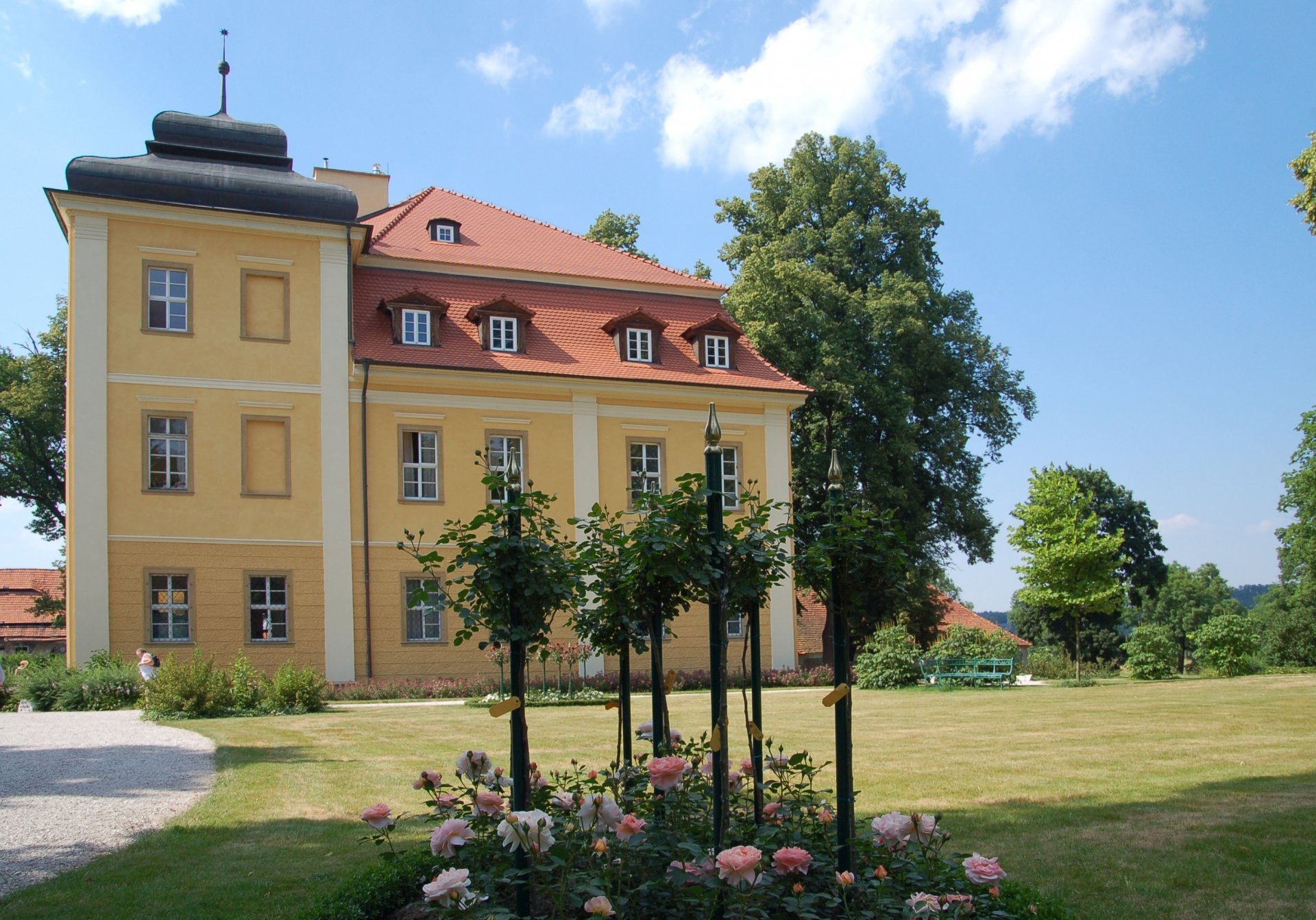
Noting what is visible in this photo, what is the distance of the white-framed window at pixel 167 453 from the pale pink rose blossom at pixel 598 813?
22.5 meters

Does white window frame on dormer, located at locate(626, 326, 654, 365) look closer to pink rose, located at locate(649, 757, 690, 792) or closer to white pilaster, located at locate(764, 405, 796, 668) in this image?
white pilaster, located at locate(764, 405, 796, 668)

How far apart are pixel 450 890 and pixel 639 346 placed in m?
26.3

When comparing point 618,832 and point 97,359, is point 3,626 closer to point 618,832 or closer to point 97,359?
point 97,359

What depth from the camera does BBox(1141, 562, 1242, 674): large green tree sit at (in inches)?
2714

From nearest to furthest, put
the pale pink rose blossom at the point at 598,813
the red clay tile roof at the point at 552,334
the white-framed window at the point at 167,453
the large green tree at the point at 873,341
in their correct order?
the pale pink rose blossom at the point at 598,813
the white-framed window at the point at 167,453
the red clay tile roof at the point at 552,334
the large green tree at the point at 873,341

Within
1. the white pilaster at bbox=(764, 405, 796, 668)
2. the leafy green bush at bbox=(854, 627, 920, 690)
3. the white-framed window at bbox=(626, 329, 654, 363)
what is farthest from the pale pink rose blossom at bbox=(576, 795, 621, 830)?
the white-framed window at bbox=(626, 329, 654, 363)

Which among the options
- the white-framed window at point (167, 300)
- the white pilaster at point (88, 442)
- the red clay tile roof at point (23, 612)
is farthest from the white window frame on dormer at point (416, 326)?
the red clay tile roof at point (23, 612)

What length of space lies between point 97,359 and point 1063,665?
2573cm

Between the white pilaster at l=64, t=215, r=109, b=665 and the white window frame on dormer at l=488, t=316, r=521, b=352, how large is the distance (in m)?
8.85

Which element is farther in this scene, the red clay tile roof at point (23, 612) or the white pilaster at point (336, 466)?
the red clay tile roof at point (23, 612)

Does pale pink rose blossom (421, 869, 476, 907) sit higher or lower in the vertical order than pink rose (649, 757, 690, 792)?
lower

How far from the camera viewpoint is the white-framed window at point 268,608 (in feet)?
82.6

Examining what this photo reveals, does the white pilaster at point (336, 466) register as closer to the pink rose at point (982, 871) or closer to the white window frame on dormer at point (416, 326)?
the white window frame on dormer at point (416, 326)

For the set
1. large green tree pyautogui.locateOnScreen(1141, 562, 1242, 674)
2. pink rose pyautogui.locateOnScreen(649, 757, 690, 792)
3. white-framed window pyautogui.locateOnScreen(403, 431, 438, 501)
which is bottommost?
large green tree pyautogui.locateOnScreen(1141, 562, 1242, 674)
